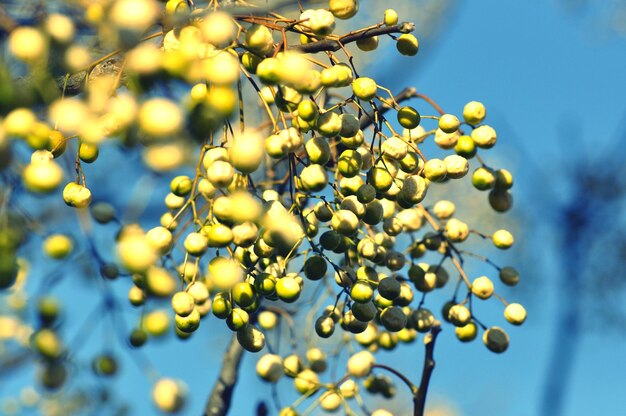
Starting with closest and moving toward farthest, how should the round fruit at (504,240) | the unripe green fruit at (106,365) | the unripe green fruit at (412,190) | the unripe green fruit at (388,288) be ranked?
the unripe green fruit at (106,365) → the unripe green fruit at (412,190) → the unripe green fruit at (388,288) → the round fruit at (504,240)

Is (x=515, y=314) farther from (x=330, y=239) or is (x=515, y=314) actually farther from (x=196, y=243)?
(x=196, y=243)

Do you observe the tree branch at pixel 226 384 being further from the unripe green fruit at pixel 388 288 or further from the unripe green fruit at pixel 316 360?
the unripe green fruit at pixel 388 288

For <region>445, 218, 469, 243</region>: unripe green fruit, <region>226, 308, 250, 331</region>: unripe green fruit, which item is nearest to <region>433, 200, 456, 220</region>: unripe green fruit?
<region>445, 218, 469, 243</region>: unripe green fruit

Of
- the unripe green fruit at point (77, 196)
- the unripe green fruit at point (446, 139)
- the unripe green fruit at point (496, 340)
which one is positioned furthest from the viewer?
the unripe green fruit at point (496, 340)

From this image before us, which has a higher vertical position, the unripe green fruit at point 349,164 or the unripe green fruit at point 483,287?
the unripe green fruit at point 349,164

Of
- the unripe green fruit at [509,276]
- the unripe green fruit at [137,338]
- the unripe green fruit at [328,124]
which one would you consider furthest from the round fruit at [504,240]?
the unripe green fruit at [137,338]

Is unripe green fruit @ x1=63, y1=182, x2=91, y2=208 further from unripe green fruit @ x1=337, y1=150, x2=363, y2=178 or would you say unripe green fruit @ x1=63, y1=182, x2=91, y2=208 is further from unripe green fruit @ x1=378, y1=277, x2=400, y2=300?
unripe green fruit @ x1=378, y1=277, x2=400, y2=300

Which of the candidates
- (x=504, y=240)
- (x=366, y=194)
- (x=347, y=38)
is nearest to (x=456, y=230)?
(x=504, y=240)
